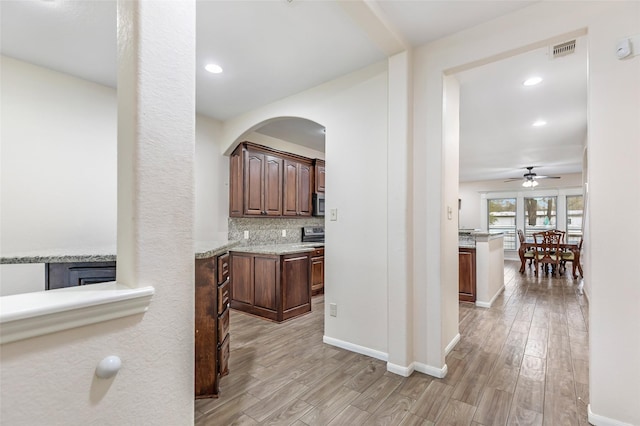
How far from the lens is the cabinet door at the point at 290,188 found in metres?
4.86

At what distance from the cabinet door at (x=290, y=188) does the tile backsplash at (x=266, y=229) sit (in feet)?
1.00

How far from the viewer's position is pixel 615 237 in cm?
171

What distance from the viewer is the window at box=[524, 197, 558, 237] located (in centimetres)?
908

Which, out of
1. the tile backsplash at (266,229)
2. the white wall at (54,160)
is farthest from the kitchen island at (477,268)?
the white wall at (54,160)

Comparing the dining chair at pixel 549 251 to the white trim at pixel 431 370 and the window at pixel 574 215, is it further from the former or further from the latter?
the white trim at pixel 431 370

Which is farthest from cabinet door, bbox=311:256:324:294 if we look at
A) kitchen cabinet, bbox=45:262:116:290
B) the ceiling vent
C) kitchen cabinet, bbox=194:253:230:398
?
the ceiling vent

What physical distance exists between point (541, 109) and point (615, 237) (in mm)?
2674

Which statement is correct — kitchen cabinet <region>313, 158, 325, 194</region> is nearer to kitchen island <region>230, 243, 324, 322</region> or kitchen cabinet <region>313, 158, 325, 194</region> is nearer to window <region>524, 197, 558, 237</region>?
kitchen island <region>230, 243, 324, 322</region>

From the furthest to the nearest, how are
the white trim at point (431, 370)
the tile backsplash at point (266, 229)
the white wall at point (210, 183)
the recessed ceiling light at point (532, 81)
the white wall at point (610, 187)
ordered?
the tile backsplash at point (266, 229), the white wall at point (210, 183), the recessed ceiling light at point (532, 81), the white trim at point (431, 370), the white wall at point (610, 187)

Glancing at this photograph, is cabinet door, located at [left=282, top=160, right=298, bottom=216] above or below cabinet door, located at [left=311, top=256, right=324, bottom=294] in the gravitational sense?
above

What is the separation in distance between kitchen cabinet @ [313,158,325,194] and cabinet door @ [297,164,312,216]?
0.37 ft

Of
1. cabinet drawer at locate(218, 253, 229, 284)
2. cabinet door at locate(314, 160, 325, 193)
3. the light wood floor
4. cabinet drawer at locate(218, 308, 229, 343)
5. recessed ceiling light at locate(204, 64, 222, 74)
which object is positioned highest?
recessed ceiling light at locate(204, 64, 222, 74)

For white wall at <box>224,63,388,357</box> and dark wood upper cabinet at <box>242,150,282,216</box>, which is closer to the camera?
white wall at <box>224,63,388,357</box>

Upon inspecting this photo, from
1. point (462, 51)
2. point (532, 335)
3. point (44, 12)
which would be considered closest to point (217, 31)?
point (44, 12)
